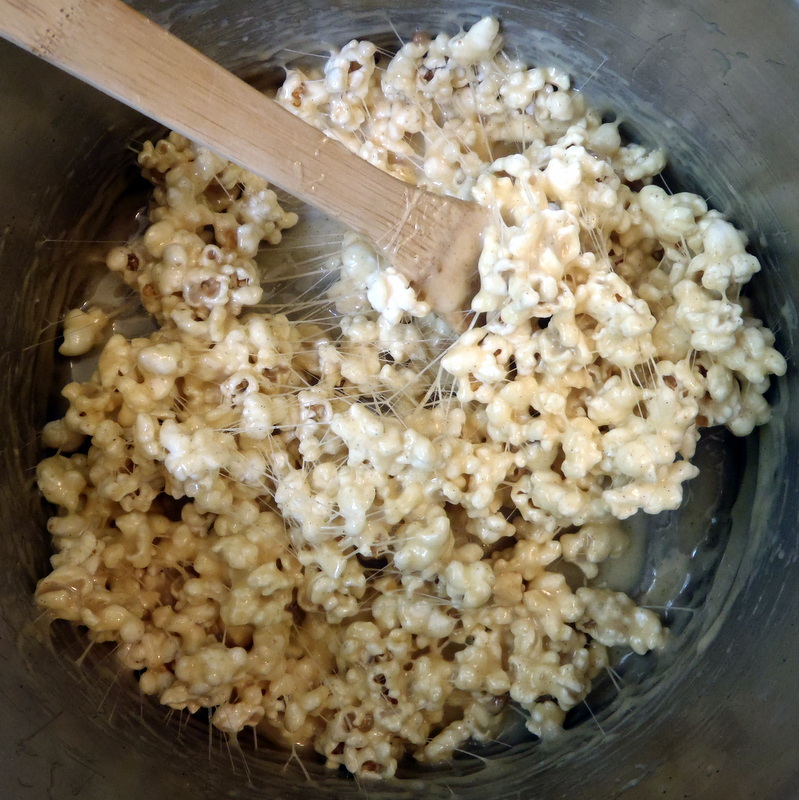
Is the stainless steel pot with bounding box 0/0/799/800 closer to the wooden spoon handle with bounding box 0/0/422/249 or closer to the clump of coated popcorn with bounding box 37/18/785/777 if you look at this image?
the clump of coated popcorn with bounding box 37/18/785/777

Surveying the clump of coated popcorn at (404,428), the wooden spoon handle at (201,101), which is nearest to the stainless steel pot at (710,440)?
the clump of coated popcorn at (404,428)

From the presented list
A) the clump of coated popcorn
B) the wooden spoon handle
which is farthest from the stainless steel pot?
the wooden spoon handle

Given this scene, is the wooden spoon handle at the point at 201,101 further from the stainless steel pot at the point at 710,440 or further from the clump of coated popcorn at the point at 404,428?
the stainless steel pot at the point at 710,440

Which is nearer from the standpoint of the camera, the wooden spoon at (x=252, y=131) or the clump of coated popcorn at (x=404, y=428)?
the wooden spoon at (x=252, y=131)

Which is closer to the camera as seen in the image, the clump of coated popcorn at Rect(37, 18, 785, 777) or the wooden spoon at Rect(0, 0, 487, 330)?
the wooden spoon at Rect(0, 0, 487, 330)

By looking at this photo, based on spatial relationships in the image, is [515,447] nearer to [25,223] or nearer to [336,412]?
[336,412]

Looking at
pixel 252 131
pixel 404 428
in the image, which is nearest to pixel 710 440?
pixel 404 428

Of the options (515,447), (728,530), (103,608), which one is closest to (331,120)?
(515,447)
